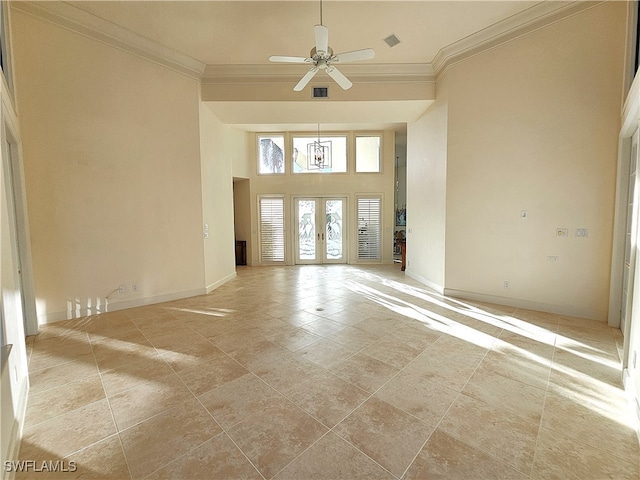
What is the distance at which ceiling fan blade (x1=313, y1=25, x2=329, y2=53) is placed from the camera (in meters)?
2.93

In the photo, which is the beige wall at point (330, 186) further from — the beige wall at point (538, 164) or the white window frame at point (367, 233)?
the beige wall at point (538, 164)

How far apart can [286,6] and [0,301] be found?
4040 mm

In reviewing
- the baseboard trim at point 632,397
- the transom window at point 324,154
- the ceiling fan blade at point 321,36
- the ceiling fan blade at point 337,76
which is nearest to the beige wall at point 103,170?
the ceiling fan blade at point 337,76

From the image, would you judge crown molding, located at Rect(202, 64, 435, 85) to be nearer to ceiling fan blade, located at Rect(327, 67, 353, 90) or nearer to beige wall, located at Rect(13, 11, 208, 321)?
beige wall, located at Rect(13, 11, 208, 321)

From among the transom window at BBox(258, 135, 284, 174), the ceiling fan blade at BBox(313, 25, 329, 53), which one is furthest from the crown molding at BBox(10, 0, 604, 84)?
the transom window at BBox(258, 135, 284, 174)

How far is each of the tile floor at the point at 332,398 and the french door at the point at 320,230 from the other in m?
4.62

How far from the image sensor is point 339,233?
859 centimetres

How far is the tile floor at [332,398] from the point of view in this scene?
166 centimetres

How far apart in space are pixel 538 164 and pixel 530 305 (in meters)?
2.01

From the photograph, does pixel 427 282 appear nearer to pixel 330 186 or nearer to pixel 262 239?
pixel 330 186

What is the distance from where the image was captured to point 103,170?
4070mm

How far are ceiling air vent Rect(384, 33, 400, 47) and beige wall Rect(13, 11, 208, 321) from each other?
127 inches

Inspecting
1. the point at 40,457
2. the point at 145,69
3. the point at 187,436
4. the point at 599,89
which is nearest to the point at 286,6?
the point at 145,69

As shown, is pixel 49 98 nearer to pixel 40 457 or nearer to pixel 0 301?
pixel 0 301
